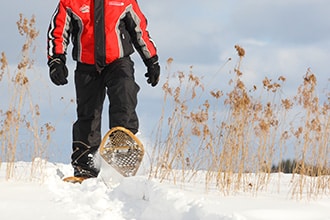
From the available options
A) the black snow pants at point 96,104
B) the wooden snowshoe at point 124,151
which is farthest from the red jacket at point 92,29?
the wooden snowshoe at point 124,151

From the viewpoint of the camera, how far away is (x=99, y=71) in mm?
4438

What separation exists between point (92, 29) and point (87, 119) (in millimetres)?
786

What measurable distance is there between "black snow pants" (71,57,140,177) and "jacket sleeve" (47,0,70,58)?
0.22 m

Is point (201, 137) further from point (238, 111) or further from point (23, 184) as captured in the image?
point (23, 184)

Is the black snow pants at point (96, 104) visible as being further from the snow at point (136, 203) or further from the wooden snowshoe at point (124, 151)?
the snow at point (136, 203)

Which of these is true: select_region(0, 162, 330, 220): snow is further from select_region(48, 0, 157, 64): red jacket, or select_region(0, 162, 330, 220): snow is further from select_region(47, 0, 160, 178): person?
select_region(48, 0, 157, 64): red jacket

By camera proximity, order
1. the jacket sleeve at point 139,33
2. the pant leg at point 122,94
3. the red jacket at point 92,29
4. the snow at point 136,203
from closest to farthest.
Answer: the snow at point 136,203
the pant leg at point 122,94
the red jacket at point 92,29
the jacket sleeve at point 139,33

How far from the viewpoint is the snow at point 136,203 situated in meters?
2.87

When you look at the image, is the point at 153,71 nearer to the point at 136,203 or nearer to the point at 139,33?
the point at 139,33

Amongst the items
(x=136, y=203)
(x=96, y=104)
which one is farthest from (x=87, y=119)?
(x=136, y=203)

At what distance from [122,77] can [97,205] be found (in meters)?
1.29

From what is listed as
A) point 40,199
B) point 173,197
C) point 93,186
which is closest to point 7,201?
point 40,199

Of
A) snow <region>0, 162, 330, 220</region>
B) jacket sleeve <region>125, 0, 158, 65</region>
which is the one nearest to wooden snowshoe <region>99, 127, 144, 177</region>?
snow <region>0, 162, 330, 220</region>

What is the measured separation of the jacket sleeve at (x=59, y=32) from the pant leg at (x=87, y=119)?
Answer: 23 centimetres
